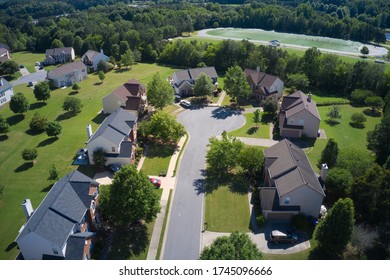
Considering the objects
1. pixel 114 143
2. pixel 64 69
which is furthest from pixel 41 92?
pixel 114 143

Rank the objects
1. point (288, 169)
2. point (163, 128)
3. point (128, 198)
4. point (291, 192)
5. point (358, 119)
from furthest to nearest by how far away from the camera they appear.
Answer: point (358, 119) → point (163, 128) → point (288, 169) → point (291, 192) → point (128, 198)

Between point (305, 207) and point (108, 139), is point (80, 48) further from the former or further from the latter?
point (305, 207)

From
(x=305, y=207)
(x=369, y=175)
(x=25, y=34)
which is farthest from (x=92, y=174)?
(x=25, y=34)

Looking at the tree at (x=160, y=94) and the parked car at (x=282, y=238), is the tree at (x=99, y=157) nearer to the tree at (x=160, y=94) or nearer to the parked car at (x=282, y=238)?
the tree at (x=160, y=94)

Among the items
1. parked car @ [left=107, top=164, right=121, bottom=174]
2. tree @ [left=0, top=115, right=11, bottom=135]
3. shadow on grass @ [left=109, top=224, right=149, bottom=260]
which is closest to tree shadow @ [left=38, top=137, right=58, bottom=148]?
tree @ [left=0, top=115, right=11, bottom=135]

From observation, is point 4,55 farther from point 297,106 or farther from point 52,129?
point 297,106

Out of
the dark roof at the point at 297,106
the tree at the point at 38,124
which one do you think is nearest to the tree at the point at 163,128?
the dark roof at the point at 297,106
